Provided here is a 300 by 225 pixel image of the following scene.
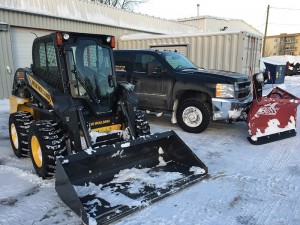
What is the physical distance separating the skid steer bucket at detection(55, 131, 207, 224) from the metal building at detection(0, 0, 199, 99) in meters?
8.45

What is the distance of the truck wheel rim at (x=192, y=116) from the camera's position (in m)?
6.38

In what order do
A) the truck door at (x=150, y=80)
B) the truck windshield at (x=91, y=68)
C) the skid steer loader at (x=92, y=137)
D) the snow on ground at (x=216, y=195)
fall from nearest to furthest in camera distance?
the snow on ground at (x=216, y=195) < the skid steer loader at (x=92, y=137) < the truck windshield at (x=91, y=68) < the truck door at (x=150, y=80)

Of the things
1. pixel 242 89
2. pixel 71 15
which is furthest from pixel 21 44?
pixel 242 89

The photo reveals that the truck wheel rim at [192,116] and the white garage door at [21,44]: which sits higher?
the white garage door at [21,44]

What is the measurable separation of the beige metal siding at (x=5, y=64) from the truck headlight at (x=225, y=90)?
8.63 meters

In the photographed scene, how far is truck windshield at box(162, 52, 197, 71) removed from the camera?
6.95 m

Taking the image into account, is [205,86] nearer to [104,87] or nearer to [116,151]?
[104,87]

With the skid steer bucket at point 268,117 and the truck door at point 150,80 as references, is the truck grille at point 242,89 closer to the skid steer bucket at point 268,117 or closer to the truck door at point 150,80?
the skid steer bucket at point 268,117

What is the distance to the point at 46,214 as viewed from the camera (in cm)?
315

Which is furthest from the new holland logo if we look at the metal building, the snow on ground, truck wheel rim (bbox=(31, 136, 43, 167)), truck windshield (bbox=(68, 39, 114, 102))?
the metal building

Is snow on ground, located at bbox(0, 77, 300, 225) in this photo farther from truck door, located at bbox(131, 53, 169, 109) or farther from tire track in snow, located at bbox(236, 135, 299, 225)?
truck door, located at bbox(131, 53, 169, 109)

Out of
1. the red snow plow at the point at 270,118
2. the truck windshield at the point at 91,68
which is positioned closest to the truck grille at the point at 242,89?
the red snow plow at the point at 270,118

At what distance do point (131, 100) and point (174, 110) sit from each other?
2423mm

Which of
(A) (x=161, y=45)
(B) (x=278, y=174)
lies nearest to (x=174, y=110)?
(B) (x=278, y=174)
